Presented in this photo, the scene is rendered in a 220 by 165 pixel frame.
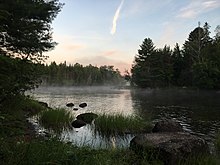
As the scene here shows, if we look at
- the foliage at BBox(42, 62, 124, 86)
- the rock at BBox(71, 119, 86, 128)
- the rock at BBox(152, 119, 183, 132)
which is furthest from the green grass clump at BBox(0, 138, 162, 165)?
the foliage at BBox(42, 62, 124, 86)

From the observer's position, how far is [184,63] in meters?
77.4

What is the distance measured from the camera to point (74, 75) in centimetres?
15275

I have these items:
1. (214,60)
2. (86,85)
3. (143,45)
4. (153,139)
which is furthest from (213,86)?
(86,85)

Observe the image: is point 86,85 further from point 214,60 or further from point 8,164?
point 8,164

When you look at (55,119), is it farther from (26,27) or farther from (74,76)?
(74,76)

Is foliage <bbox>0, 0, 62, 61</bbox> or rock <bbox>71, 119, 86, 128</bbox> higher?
foliage <bbox>0, 0, 62, 61</bbox>

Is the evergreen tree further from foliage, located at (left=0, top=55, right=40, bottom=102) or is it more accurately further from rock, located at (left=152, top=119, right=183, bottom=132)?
foliage, located at (left=0, top=55, right=40, bottom=102)

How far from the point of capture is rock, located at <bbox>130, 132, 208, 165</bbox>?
29.5 ft

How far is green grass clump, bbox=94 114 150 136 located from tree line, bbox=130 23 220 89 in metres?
51.0

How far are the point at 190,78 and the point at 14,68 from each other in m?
71.4

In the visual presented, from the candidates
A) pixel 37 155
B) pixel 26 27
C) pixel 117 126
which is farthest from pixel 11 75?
pixel 117 126

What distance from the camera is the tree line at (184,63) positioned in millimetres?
63844

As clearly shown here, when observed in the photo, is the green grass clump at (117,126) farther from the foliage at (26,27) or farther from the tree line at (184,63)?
the tree line at (184,63)

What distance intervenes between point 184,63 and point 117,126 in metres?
65.8
